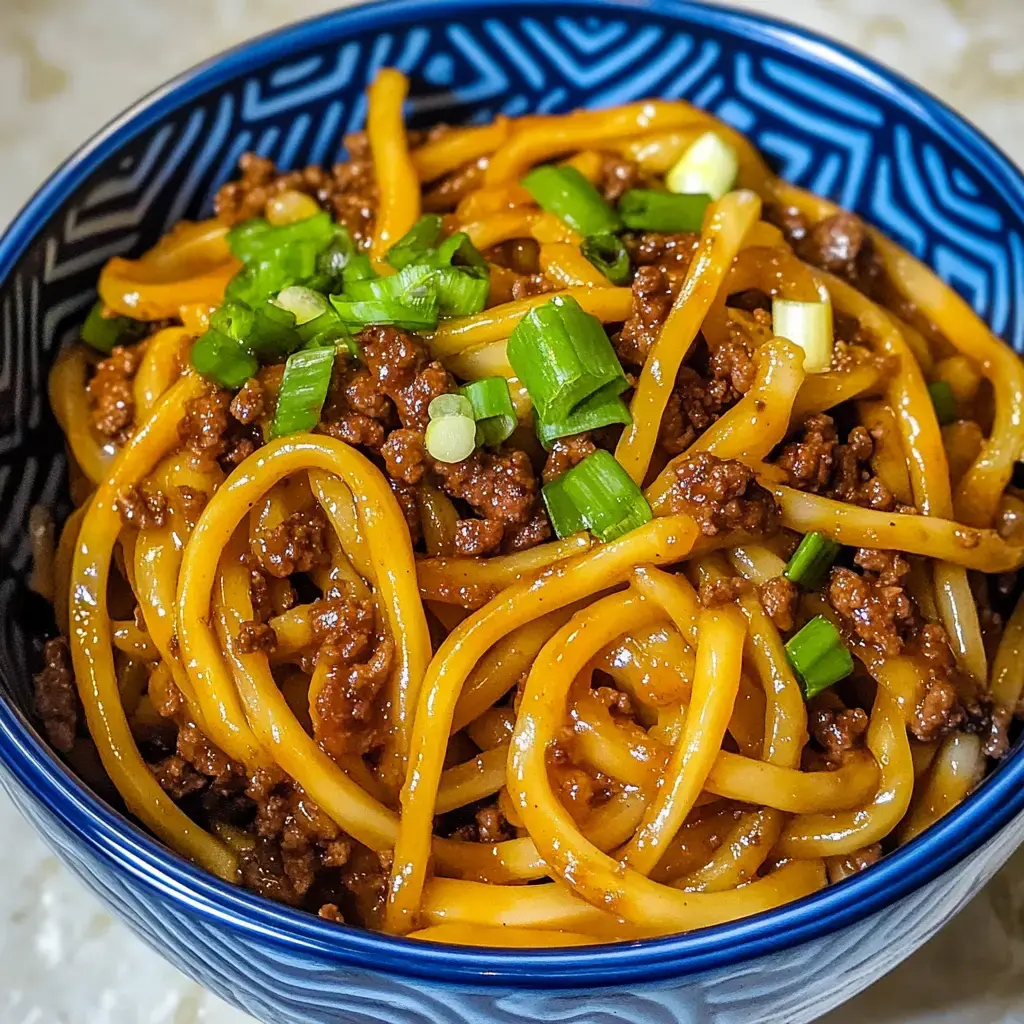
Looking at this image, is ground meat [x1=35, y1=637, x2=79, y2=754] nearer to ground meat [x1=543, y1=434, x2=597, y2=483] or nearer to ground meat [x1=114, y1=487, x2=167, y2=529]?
ground meat [x1=114, y1=487, x2=167, y2=529]

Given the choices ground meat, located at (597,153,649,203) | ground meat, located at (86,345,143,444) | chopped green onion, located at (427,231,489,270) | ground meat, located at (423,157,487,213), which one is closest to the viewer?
chopped green onion, located at (427,231,489,270)

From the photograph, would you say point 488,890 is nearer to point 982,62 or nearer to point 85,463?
point 85,463

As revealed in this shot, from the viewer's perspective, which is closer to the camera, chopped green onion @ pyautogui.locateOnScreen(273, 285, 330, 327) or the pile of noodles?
the pile of noodles

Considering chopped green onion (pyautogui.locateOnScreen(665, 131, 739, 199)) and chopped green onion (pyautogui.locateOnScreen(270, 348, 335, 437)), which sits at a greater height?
chopped green onion (pyautogui.locateOnScreen(665, 131, 739, 199))

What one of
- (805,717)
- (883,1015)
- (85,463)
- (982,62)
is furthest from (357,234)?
(982,62)

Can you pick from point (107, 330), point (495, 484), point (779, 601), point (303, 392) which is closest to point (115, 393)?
point (107, 330)

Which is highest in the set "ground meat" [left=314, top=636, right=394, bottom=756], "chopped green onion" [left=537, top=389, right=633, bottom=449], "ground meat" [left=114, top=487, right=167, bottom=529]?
"chopped green onion" [left=537, top=389, right=633, bottom=449]

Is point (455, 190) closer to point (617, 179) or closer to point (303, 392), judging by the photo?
point (617, 179)

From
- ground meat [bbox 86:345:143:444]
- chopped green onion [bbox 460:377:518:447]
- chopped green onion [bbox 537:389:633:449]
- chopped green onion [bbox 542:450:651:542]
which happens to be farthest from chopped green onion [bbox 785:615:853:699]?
ground meat [bbox 86:345:143:444]
